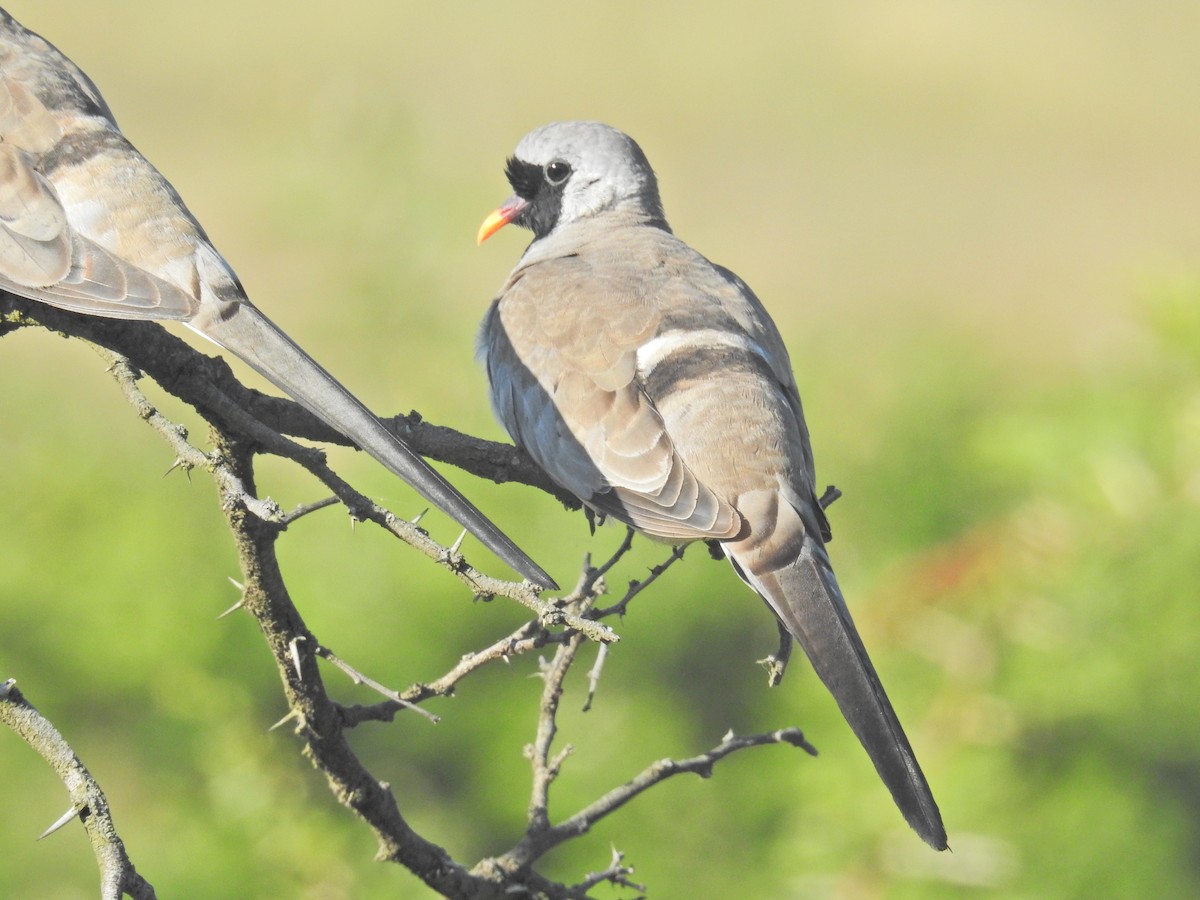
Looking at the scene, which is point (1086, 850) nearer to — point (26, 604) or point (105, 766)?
point (105, 766)

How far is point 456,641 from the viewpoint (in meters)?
4.82

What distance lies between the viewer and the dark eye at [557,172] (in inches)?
180

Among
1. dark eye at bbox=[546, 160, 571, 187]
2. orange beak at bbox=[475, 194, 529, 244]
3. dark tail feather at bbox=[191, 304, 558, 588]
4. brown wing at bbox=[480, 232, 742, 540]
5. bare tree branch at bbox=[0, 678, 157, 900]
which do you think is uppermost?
dark eye at bbox=[546, 160, 571, 187]

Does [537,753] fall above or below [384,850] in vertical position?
above

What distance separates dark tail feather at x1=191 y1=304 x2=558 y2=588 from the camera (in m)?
2.12

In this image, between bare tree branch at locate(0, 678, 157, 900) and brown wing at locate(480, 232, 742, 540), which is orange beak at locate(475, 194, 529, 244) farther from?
bare tree branch at locate(0, 678, 157, 900)

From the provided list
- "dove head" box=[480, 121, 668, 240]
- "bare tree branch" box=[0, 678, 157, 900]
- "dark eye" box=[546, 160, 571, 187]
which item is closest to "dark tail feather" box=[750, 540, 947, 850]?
"bare tree branch" box=[0, 678, 157, 900]

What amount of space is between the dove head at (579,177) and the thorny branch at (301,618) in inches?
77.2

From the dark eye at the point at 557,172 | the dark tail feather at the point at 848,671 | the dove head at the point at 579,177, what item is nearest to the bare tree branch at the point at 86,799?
the dark tail feather at the point at 848,671

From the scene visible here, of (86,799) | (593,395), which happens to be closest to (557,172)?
(593,395)

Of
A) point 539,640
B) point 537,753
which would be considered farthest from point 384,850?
point 539,640

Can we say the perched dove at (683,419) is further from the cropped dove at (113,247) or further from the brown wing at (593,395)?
the cropped dove at (113,247)

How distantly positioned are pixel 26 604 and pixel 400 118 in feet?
9.28

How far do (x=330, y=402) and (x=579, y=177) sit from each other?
2.41 metres
